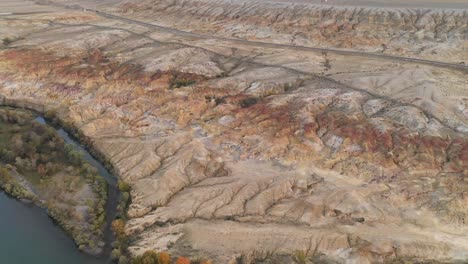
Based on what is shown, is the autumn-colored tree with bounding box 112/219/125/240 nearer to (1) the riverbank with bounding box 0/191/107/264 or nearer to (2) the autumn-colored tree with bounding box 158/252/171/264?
(1) the riverbank with bounding box 0/191/107/264

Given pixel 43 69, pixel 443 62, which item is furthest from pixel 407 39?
pixel 43 69

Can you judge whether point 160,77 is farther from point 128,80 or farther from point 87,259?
point 87,259

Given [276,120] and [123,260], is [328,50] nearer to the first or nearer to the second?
[276,120]

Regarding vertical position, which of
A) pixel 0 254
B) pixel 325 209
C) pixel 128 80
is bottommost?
pixel 0 254

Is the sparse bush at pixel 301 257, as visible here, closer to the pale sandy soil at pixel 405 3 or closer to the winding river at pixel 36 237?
the winding river at pixel 36 237

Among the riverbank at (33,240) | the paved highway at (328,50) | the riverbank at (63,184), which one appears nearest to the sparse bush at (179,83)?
the riverbank at (63,184)

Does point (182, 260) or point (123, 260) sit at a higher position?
point (182, 260)

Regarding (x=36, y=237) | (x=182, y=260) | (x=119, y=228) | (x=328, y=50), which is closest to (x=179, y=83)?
(x=328, y=50)
